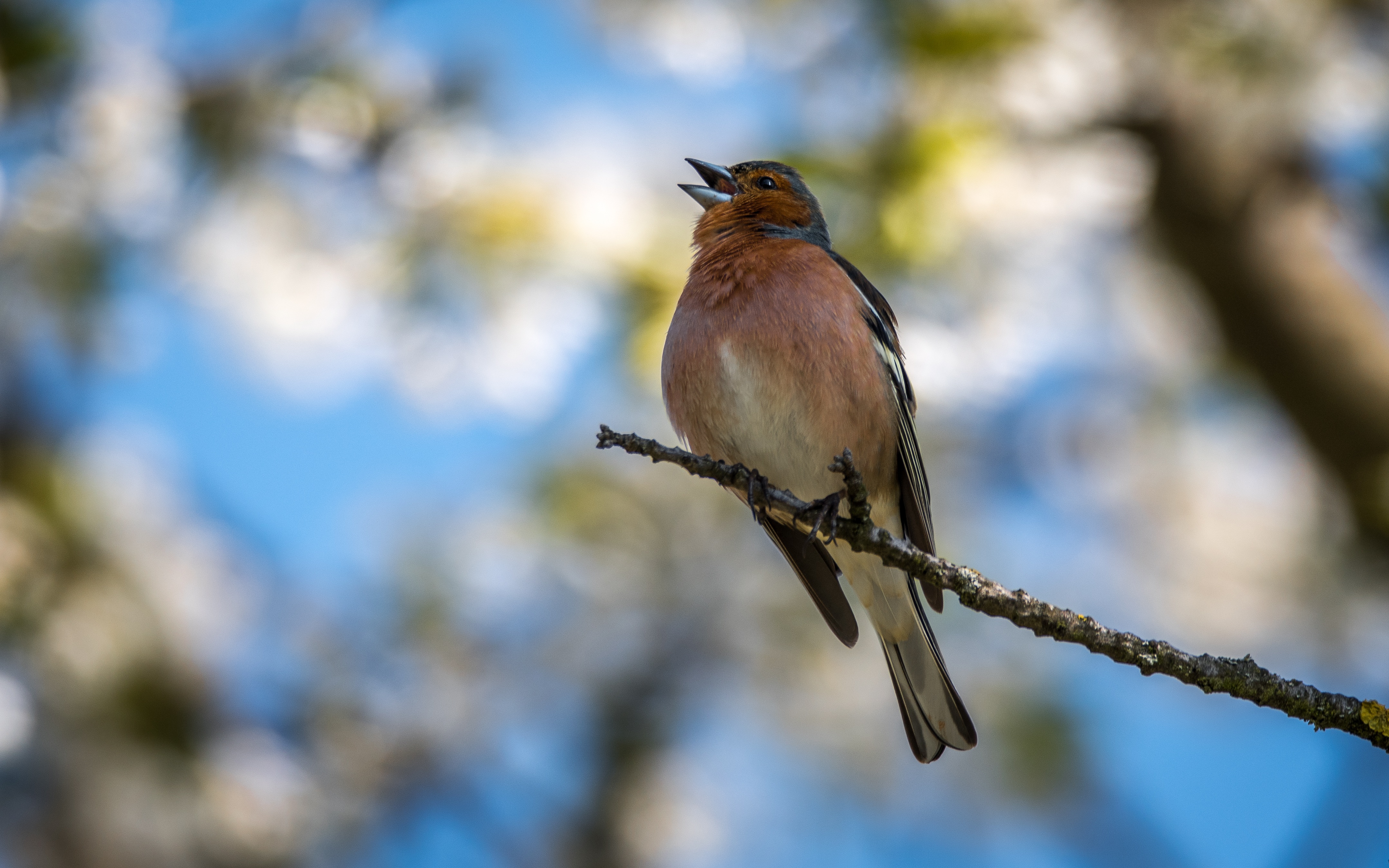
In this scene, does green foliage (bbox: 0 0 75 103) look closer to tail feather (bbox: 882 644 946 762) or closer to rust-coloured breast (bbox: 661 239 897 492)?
rust-coloured breast (bbox: 661 239 897 492)

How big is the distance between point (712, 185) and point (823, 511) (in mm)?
2300

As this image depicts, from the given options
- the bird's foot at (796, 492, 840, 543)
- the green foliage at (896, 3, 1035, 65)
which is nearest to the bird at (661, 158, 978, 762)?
the bird's foot at (796, 492, 840, 543)

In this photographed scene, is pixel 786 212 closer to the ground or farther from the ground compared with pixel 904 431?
farther from the ground

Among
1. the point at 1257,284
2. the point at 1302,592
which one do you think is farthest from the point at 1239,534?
the point at 1257,284

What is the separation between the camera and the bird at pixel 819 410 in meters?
4.08

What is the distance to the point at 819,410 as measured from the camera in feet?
13.5

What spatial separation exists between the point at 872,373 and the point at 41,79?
4.29 metres

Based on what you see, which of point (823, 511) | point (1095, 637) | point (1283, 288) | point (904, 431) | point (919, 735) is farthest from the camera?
point (1283, 288)

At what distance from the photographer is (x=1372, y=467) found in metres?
5.69

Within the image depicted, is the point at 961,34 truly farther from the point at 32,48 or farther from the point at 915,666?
the point at 32,48

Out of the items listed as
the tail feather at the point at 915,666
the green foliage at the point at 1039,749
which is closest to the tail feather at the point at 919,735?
the tail feather at the point at 915,666

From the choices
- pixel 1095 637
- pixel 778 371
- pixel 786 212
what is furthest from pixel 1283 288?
pixel 1095 637

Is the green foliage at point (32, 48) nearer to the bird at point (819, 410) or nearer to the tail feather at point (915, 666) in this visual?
the bird at point (819, 410)

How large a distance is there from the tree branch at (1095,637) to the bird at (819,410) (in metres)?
0.68
